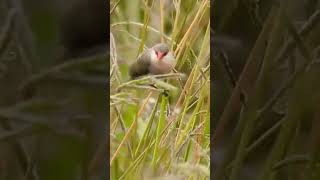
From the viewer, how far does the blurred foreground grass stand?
196 centimetres

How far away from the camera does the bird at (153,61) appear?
1.98m

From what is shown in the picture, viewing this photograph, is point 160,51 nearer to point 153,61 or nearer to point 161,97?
point 153,61

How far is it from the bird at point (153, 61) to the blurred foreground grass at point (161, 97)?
0.07ft

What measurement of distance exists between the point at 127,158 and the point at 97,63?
1.09 ft

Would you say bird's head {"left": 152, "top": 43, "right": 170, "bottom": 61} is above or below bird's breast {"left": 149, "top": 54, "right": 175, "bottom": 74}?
above

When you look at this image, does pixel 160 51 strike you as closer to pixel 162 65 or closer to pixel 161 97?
pixel 162 65

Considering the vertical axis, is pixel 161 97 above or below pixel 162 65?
below

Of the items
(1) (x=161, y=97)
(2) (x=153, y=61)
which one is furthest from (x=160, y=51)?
(1) (x=161, y=97)

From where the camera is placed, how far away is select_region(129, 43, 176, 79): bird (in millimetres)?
1978

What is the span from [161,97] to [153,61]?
0.41 feet

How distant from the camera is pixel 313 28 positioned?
1985 millimetres

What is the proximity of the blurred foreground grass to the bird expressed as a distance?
0.07 ft

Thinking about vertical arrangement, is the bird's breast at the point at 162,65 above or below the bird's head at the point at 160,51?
below

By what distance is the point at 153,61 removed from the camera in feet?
6.50
